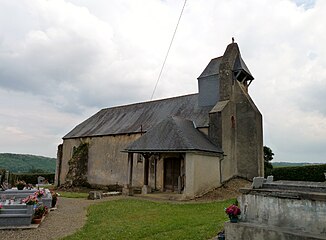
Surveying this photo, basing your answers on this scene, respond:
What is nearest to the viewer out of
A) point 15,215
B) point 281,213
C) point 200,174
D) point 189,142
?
point 281,213

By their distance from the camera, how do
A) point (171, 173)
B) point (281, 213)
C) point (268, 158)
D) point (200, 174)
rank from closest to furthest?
point (281, 213) → point (200, 174) → point (171, 173) → point (268, 158)

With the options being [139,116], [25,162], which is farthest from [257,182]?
[25,162]

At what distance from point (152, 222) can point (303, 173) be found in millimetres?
18427

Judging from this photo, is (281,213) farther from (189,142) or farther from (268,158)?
(268,158)

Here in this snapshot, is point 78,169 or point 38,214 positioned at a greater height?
point 78,169

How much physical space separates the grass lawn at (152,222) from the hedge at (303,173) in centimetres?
1402

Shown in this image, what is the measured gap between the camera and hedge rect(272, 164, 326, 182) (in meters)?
22.3

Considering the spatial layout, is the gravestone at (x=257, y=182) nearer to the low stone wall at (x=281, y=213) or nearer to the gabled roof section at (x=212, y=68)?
the low stone wall at (x=281, y=213)

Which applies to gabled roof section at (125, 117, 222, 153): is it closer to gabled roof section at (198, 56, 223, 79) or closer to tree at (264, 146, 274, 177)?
gabled roof section at (198, 56, 223, 79)

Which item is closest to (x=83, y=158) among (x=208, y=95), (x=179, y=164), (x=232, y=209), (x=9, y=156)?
(x=179, y=164)

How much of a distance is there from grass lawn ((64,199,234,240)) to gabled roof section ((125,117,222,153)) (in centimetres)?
382

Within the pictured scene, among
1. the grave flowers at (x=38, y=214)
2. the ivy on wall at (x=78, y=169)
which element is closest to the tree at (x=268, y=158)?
the ivy on wall at (x=78, y=169)

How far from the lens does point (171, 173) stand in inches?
749

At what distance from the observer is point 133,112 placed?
26703 millimetres
